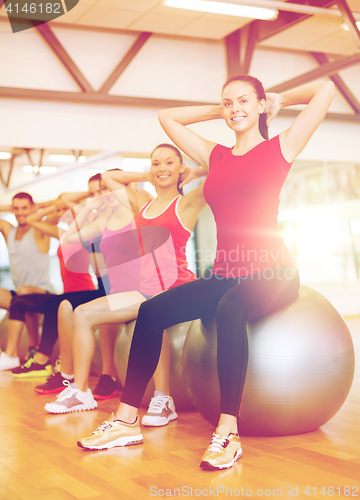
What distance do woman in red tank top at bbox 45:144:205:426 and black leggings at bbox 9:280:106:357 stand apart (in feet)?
0.98

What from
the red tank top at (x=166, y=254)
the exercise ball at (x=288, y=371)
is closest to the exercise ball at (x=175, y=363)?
the red tank top at (x=166, y=254)

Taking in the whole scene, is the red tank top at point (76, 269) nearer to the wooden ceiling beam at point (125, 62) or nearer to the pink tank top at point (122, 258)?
the pink tank top at point (122, 258)

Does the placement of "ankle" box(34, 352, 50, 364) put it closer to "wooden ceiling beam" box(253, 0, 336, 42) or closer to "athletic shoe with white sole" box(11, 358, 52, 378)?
"athletic shoe with white sole" box(11, 358, 52, 378)

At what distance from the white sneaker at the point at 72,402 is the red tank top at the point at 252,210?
3.29 feet

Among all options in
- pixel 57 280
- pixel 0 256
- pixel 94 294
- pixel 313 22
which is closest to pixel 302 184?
pixel 313 22

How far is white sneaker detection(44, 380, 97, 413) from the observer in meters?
2.45

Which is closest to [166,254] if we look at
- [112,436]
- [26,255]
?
[112,436]

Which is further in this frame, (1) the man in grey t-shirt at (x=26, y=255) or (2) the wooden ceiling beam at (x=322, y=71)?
(2) the wooden ceiling beam at (x=322, y=71)

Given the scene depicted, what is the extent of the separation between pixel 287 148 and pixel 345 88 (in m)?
5.19

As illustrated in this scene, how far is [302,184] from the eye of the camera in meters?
6.59

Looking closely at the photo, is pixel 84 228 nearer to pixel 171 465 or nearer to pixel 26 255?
pixel 26 255

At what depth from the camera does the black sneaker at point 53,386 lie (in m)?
2.92

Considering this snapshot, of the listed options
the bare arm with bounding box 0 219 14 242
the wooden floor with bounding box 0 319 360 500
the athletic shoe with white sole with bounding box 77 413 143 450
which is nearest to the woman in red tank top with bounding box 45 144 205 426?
the wooden floor with bounding box 0 319 360 500

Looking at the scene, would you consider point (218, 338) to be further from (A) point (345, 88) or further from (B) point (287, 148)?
(A) point (345, 88)
